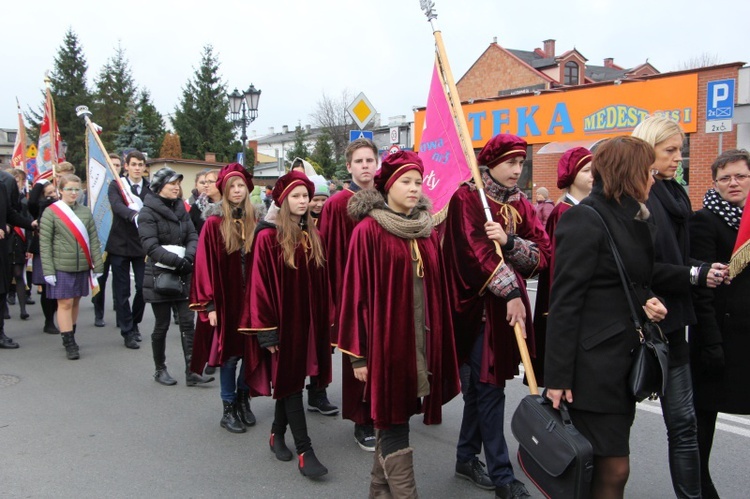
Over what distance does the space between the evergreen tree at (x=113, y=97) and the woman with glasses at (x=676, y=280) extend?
168 feet

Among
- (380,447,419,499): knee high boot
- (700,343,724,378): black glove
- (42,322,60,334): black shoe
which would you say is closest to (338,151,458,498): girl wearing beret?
(380,447,419,499): knee high boot

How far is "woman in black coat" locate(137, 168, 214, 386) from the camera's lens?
6266 mm

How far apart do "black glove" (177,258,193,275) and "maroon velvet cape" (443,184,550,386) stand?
127 inches

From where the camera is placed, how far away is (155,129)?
54.8 metres

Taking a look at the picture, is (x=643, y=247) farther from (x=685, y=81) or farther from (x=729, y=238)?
(x=685, y=81)

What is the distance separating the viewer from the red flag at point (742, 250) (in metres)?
3.39

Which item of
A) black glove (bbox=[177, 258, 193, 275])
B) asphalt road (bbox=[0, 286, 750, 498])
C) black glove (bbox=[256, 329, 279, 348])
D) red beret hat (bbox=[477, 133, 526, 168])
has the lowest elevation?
asphalt road (bbox=[0, 286, 750, 498])

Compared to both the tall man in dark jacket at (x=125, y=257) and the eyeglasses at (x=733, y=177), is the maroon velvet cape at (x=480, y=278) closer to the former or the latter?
the eyeglasses at (x=733, y=177)

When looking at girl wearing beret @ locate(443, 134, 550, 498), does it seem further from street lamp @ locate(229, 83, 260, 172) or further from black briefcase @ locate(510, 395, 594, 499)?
street lamp @ locate(229, 83, 260, 172)

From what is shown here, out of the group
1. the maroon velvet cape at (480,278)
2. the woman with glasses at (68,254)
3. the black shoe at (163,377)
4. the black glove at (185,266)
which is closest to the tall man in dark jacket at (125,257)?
the woman with glasses at (68,254)

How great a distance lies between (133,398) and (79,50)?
56833 mm

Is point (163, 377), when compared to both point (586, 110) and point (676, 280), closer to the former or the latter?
point (676, 280)

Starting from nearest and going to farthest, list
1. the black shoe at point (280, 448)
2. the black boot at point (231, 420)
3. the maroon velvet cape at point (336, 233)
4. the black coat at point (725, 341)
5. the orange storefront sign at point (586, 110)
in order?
the black coat at point (725, 341)
the black shoe at point (280, 448)
the maroon velvet cape at point (336, 233)
the black boot at point (231, 420)
the orange storefront sign at point (586, 110)

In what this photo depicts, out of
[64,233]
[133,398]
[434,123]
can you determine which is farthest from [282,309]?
[64,233]
